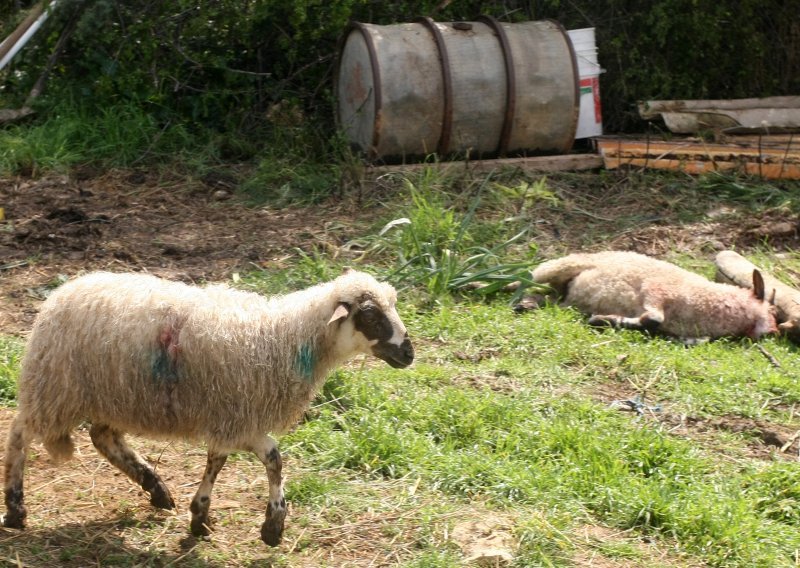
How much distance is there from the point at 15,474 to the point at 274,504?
Answer: 1.13 meters

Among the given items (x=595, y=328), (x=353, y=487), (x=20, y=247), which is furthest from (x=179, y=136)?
(x=353, y=487)

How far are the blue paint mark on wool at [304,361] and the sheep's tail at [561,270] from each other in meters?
3.38

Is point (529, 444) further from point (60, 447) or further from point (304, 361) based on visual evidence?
point (60, 447)

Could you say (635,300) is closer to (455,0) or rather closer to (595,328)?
(595,328)

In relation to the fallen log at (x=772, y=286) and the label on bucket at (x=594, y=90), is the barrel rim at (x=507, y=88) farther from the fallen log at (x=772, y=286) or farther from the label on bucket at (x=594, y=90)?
the fallen log at (x=772, y=286)

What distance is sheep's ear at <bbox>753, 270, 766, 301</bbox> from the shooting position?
24.4 feet

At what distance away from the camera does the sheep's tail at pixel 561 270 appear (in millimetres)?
7711

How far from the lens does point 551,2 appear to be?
1173 cm

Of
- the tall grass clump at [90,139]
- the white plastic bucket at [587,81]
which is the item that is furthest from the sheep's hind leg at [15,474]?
the white plastic bucket at [587,81]

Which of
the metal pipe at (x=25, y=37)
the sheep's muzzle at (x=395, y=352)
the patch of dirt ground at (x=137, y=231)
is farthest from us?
the metal pipe at (x=25, y=37)

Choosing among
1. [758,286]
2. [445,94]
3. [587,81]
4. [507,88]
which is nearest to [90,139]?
[445,94]

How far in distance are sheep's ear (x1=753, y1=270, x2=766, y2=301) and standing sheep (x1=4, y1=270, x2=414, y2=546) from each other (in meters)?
3.62

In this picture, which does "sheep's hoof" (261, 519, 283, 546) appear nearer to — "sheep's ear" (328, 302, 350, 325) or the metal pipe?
"sheep's ear" (328, 302, 350, 325)

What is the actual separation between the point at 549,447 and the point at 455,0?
286 inches
